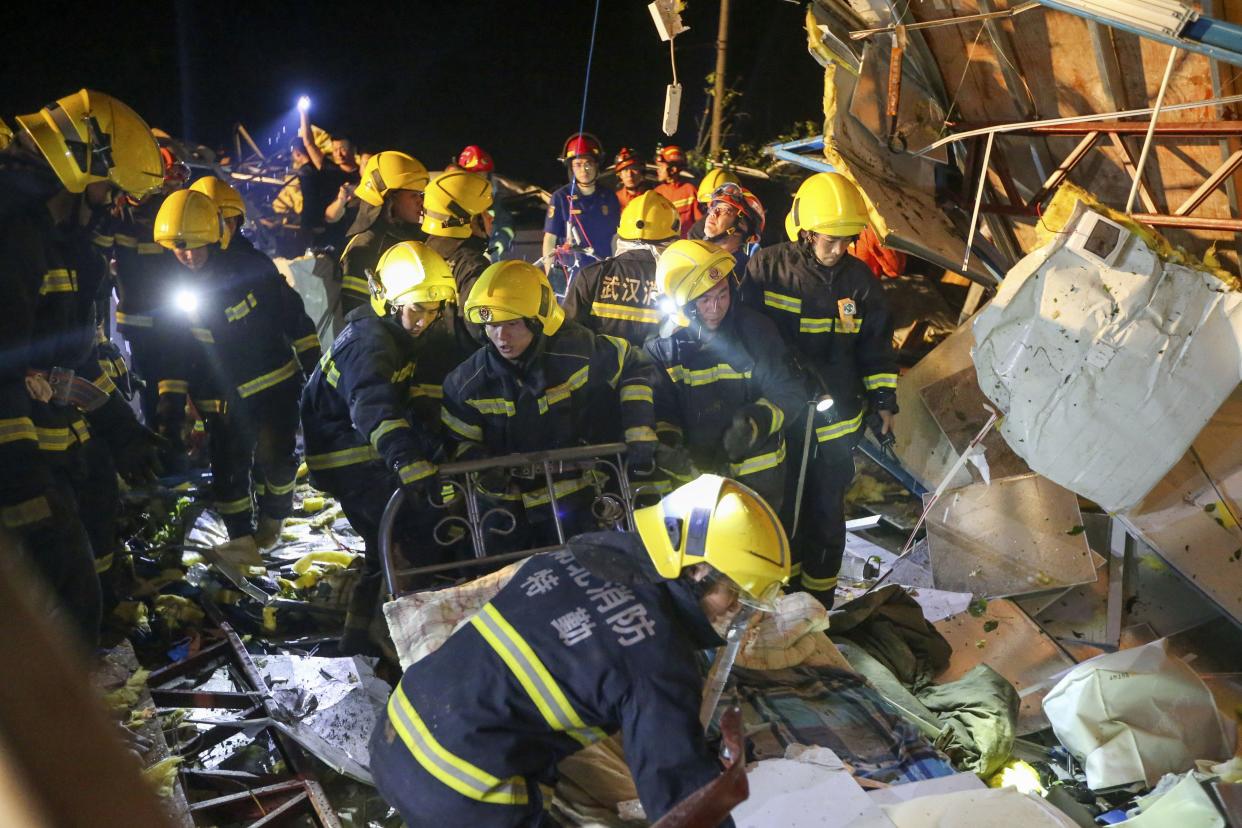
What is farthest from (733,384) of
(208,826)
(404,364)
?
(208,826)

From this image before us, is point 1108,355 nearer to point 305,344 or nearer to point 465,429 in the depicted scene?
point 465,429

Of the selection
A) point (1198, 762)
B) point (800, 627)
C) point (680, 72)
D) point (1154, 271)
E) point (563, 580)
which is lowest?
point (1198, 762)

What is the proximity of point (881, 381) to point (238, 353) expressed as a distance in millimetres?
3484

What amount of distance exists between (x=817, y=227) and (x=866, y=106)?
1028mm

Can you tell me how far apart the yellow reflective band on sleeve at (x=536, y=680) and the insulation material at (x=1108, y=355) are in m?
3.03

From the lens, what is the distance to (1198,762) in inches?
143

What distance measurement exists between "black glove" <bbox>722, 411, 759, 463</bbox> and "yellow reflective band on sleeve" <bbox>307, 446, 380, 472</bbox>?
5.42 ft

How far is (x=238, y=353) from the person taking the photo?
17.5 ft

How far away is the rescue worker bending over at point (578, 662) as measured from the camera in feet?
7.91

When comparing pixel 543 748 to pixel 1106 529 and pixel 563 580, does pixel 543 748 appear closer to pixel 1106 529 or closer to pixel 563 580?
pixel 563 580

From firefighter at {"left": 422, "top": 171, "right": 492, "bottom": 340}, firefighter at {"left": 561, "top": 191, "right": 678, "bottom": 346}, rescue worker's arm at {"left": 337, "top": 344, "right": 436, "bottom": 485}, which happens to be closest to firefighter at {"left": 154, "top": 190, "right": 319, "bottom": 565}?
firefighter at {"left": 422, "top": 171, "right": 492, "bottom": 340}

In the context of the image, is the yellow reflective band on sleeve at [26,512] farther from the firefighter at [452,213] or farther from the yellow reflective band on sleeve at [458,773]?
the firefighter at [452,213]

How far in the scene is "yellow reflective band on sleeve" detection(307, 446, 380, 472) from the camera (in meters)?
4.52

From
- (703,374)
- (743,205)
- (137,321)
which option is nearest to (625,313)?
(703,374)
